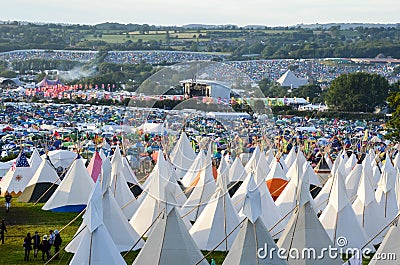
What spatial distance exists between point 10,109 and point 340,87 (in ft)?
84.9

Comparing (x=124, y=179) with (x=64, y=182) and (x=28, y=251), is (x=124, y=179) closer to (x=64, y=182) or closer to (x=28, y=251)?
(x=64, y=182)

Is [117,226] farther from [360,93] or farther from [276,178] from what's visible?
[360,93]

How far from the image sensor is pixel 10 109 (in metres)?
71.4

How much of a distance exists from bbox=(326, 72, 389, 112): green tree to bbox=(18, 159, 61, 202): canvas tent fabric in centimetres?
4508

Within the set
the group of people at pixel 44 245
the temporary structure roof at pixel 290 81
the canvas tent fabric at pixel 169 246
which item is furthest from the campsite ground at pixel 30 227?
the temporary structure roof at pixel 290 81

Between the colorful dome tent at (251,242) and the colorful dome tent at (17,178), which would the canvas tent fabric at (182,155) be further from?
the colorful dome tent at (17,178)

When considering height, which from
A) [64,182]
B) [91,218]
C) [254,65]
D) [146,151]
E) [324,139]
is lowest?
[254,65]

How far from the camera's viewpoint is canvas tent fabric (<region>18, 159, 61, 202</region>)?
29.0m

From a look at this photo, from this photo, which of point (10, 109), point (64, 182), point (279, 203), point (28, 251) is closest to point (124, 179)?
point (64, 182)

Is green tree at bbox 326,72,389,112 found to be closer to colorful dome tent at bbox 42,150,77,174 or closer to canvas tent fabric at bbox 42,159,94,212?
colorful dome tent at bbox 42,150,77,174

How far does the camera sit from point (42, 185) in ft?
96.4

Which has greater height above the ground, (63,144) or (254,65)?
(63,144)

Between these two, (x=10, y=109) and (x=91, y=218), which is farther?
(x=10, y=109)

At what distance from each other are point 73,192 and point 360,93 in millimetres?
48767
